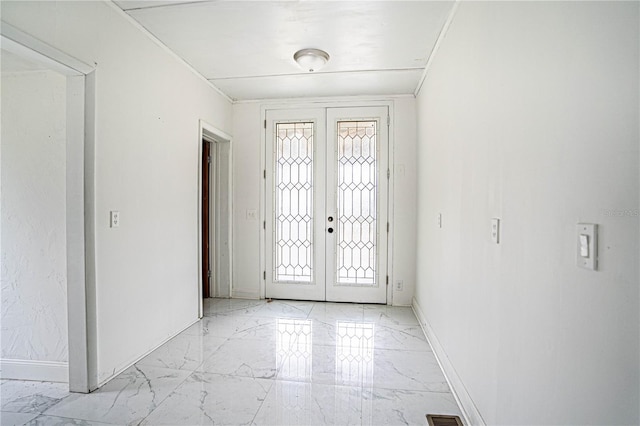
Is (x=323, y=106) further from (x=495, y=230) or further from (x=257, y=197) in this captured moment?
(x=495, y=230)

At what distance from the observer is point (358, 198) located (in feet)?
12.9

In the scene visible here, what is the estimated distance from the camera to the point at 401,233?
3.85 meters

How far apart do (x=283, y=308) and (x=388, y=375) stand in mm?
1731

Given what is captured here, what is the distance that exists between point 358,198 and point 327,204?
0.38 metres

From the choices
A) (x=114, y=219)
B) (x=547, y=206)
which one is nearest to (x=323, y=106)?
(x=114, y=219)

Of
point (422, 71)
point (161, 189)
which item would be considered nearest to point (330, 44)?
point (422, 71)

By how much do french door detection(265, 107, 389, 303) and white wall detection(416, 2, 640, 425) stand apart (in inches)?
75.1

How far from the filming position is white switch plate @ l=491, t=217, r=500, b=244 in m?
1.40

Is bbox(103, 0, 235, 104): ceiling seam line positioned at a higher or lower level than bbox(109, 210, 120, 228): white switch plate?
higher

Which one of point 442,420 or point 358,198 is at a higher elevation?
point 358,198

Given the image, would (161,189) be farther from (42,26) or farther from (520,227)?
(520,227)

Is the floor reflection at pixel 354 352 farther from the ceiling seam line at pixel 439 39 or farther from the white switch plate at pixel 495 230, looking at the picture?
the ceiling seam line at pixel 439 39

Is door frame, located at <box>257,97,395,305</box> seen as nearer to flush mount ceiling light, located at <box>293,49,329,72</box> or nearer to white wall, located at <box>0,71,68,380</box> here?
flush mount ceiling light, located at <box>293,49,329,72</box>

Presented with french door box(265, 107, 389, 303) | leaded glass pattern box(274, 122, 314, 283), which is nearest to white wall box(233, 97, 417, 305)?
french door box(265, 107, 389, 303)
